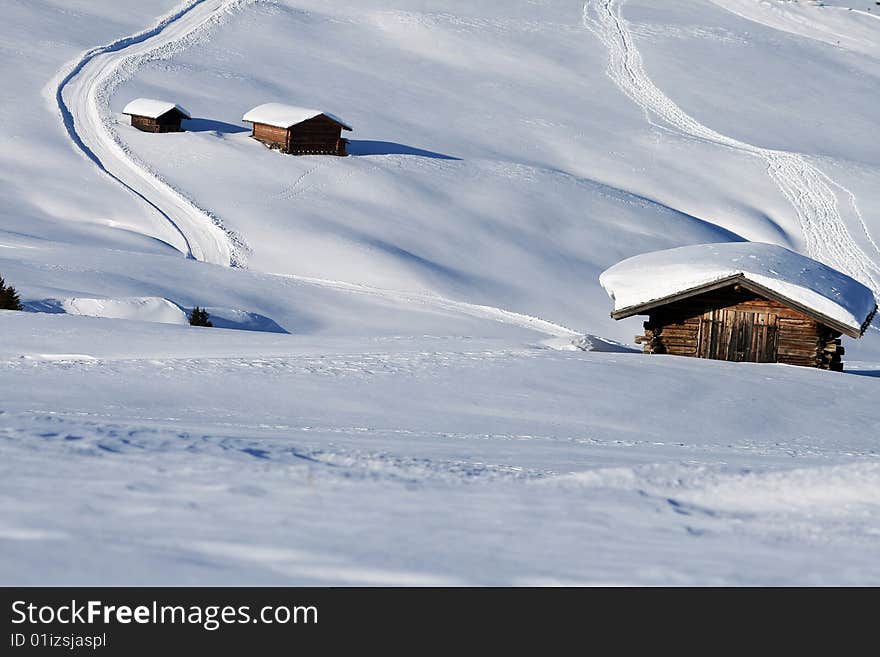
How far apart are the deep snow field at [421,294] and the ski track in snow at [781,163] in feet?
1.08

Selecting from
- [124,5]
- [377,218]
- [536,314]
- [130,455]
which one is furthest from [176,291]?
[124,5]

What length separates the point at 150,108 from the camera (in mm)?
49375

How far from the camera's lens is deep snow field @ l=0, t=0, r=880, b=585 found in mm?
6434

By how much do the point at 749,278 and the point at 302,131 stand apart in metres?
32.6

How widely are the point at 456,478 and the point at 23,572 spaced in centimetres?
333

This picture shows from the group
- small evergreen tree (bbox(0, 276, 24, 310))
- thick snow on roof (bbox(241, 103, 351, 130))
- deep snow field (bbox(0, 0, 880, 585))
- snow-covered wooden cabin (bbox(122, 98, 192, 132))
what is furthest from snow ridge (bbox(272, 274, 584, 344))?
snow-covered wooden cabin (bbox(122, 98, 192, 132))

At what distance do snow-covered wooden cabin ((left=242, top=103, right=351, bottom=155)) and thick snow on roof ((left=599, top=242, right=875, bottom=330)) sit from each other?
2951 cm

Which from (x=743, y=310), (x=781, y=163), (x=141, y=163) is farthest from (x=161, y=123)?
(x=743, y=310)

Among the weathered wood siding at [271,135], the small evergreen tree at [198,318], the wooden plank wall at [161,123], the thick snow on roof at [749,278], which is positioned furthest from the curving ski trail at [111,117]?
the thick snow on roof at [749,278]

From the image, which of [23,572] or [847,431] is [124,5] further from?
[23,572]

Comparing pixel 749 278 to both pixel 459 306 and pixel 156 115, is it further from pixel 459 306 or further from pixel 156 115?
pixel 156 115

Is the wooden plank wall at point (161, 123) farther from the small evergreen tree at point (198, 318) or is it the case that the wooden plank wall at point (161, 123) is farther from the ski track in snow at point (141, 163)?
the small evergreen tree at point (198, 318)

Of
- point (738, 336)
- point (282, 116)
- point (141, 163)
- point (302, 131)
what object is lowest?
point (738, 336)

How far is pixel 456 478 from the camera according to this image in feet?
25.5
